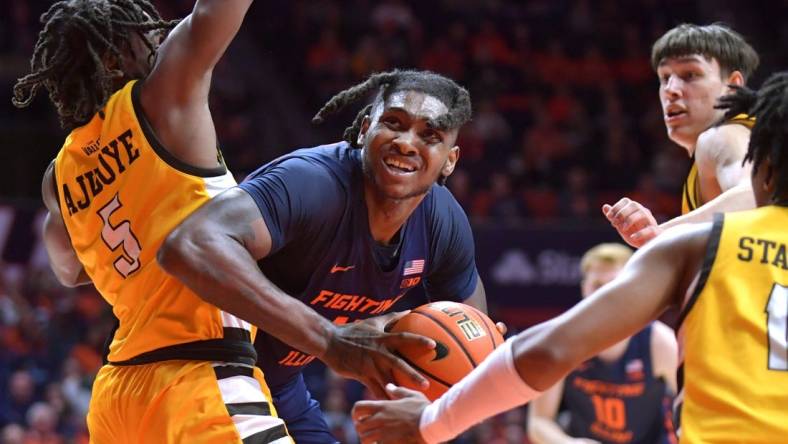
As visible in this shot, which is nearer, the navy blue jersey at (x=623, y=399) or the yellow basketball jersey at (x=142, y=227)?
the yellow basketball jersey at (x=142, y=227)

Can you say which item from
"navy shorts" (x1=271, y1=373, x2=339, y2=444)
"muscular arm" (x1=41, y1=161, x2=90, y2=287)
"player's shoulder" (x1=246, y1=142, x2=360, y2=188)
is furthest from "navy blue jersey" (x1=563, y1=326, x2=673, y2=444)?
"muscular arm" (x1=41, y1=161, x2=90, y2=287)

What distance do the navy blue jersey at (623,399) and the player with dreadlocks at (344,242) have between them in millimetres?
2824

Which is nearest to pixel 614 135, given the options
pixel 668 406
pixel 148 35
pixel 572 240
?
pixel 572 240

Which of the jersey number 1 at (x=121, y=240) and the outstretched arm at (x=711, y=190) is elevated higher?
the outstretched arm at (x=711, y=190)

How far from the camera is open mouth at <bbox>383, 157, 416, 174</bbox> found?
378 centimetres

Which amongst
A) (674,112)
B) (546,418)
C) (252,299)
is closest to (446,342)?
(252,299)

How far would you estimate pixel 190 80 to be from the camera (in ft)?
11.4

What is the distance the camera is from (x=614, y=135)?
13.0 m

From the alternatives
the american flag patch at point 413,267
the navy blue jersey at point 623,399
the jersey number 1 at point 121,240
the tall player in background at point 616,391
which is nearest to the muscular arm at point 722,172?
the american flag patch at point 413,267

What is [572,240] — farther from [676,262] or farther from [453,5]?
[676,262]

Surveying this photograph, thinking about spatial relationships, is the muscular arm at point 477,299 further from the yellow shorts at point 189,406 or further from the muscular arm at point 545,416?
the muscular arm at point 545,416

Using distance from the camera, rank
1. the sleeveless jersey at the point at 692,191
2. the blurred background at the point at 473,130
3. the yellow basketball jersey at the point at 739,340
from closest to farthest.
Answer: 1. the yellow basketball jersey at the point at 739,340
2. the sleeveless jersey at the point at 692,191
3. the blurred background at the point at 473,130

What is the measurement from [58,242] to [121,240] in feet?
2.00

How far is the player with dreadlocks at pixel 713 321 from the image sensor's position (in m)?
2.61
